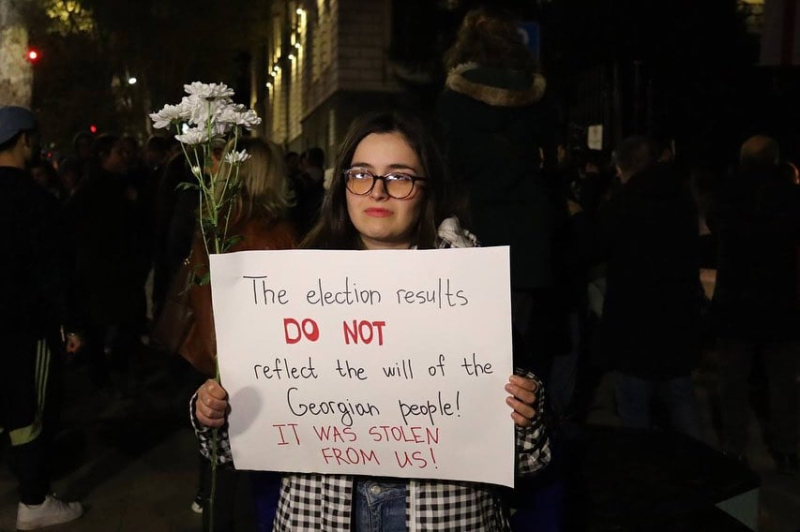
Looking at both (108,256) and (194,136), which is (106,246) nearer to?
(108,256)

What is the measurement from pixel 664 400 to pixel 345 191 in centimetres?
337

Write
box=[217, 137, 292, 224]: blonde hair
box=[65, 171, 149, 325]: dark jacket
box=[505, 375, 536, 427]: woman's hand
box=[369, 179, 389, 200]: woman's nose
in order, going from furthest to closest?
box=[65, 171, 149, 325]: dark jacket < box=[217, 137, 292, 224]: blonde hair < box=[369, 179, 389, 200]: woman's nose < box=[505, 375, 536, 427]: woman's hand

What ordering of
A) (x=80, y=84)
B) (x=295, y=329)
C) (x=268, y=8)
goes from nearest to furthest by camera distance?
(x=295, y=329), (x=268, y=8), (x=80, y=84)

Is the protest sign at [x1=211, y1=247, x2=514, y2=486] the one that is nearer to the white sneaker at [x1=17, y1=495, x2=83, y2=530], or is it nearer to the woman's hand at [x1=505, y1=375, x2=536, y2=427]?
the woman's hand at [x1=505, y1=375, x2=536, y2=427]

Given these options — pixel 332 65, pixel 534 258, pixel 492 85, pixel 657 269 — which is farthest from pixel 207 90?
pixel 332 65

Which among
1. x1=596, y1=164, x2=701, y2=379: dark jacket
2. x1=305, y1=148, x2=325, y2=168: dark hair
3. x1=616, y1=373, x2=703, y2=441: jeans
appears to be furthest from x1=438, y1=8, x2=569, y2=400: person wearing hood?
x1=305, y1=148, x2=325, y2=168: dark hair

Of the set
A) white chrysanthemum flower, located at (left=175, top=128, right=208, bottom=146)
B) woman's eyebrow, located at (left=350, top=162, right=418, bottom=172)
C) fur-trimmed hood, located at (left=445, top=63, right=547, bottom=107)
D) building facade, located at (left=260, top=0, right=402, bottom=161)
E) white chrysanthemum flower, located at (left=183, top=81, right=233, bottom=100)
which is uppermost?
building facade, located at (left=260, top=0, right=402, bottom=161)

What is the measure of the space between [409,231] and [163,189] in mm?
5125

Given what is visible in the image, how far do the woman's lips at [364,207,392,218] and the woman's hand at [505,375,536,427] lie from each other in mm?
506

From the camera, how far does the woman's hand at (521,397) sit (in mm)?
2189

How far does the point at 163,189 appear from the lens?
23.9 feet

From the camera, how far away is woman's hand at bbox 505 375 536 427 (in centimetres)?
219

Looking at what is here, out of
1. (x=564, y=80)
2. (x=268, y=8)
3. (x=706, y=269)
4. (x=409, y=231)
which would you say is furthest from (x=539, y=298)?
(x=268, y=8)

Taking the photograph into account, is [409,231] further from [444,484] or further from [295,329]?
[444,484]
